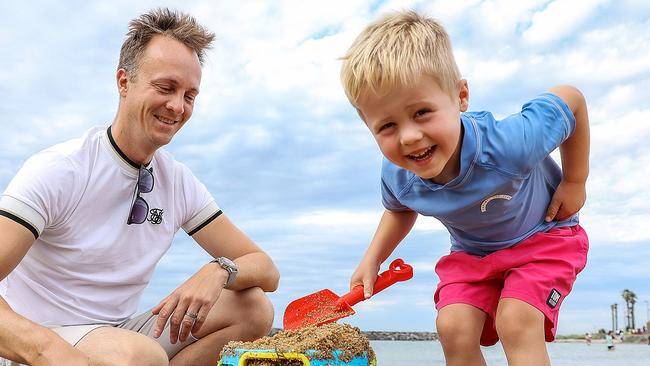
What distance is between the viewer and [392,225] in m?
3.08

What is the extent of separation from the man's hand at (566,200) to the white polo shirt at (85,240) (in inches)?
66.7

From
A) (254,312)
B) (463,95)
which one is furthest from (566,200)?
(254,312)

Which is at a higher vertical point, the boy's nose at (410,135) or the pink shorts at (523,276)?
the boy's nose at (410,135)

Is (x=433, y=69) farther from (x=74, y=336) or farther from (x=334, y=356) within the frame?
(x=74, y=336)

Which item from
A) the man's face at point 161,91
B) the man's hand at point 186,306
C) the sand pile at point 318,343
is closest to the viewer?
the sand pile at point 318,343

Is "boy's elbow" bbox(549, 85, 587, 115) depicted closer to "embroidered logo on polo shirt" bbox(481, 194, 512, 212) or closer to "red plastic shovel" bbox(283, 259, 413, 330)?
"embroidered logo on polo shirt" bbox(481, 194, 512, 212)

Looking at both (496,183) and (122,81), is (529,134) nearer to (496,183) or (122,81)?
(496,183)

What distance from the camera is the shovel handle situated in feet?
9.56

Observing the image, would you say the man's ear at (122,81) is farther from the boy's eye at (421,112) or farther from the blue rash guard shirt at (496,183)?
the boy's eye at (421,112)

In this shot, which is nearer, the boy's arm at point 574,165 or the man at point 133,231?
the man at point 133,231

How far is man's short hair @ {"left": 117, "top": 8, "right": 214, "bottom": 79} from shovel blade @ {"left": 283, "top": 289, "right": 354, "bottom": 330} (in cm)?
121

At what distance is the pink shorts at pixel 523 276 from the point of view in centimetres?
273

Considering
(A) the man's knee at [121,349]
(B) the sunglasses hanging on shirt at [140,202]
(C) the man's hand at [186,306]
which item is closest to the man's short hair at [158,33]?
(B) the sunglasses hanging on shirt at [140,202]

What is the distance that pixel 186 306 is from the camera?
2.63 metres
